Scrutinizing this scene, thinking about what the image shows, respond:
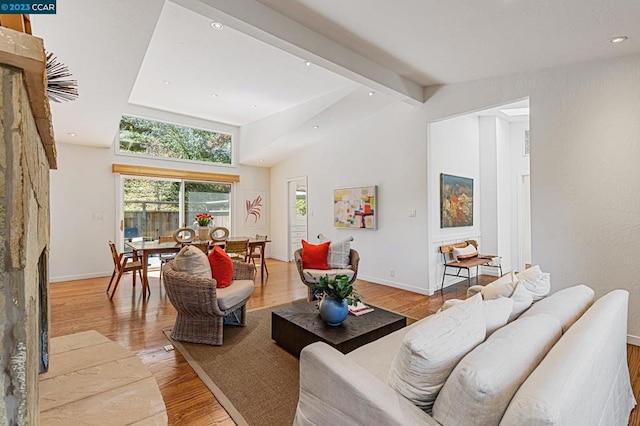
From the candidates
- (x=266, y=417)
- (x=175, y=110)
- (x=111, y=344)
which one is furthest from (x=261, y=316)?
(x=175, y=110)

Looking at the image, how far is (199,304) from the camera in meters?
2.77

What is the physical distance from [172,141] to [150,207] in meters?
1.49

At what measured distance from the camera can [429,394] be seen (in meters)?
1.22

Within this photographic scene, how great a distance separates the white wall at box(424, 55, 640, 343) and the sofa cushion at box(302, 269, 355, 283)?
218 centimetres

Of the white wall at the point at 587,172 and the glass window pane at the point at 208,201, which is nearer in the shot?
the white wall at the point at 587,172

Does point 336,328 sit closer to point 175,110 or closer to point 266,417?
point 266,417

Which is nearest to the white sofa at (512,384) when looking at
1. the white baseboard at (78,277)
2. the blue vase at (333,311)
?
the blue vase at (333,311)

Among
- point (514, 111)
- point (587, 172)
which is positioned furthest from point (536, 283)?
point (514, 111)

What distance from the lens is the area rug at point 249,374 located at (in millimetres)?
1986

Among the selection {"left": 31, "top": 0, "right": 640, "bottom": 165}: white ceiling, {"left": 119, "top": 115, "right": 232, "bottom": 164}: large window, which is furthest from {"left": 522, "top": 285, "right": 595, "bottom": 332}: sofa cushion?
{"left": 119, "top": 115, "right": 232, "bottom": 164}: large window

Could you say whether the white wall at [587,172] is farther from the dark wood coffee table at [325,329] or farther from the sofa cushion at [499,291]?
the dark wood coffee table at [325,329]

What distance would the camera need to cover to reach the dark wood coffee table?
235 cm

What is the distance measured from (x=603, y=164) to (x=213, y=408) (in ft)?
13.4

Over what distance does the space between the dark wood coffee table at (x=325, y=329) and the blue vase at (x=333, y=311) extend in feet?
0.21
